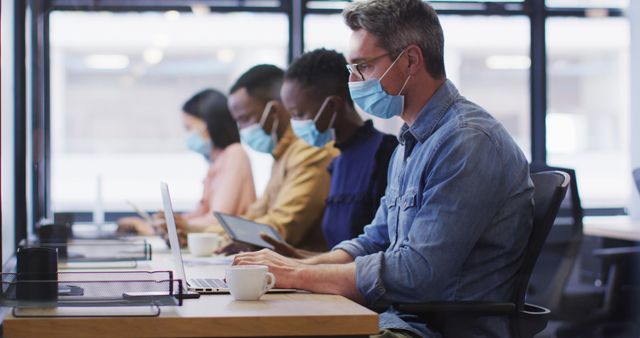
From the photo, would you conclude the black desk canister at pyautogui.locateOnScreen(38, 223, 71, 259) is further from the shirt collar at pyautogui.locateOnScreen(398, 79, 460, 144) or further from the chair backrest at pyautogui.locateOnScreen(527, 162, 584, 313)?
the chair backrest at pyautogui.locateOnScreen(527, 162, 584, 313)

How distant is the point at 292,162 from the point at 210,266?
3.33ft

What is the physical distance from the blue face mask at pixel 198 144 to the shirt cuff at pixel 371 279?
9.90ft

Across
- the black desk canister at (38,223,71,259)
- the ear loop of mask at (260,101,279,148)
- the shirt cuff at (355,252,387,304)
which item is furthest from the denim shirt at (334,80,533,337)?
the ear loop of mask at (260,101,279,148)

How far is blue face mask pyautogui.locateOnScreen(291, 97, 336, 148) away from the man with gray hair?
3.40ft

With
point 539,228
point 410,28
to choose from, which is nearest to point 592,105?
point 410,28

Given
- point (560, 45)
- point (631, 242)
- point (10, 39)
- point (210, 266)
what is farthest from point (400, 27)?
point (560, 45)

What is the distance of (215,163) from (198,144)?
39cm

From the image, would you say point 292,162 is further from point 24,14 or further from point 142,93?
point 142,93

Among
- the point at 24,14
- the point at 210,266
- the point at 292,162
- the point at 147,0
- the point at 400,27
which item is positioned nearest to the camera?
the point at 400,27

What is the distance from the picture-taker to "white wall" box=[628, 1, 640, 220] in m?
5.50

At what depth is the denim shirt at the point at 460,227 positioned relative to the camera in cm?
195

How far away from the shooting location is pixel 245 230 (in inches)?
110

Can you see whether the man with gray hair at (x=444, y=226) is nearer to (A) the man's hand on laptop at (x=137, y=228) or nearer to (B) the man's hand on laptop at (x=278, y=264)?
(B) the man's hand on laptop at (x=278, y=264)

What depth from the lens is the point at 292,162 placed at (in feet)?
11.6
